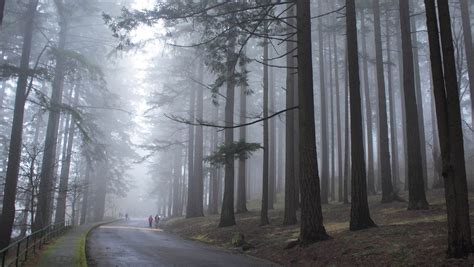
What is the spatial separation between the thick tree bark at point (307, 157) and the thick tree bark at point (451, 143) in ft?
14.1

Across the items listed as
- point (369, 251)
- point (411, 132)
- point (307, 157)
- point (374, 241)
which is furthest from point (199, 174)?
point (369, 251)

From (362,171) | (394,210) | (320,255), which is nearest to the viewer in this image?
(320,255)

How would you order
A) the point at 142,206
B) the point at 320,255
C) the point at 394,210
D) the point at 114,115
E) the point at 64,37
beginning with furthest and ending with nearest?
the point at 142,206, the point at 114,115, the point at 64,37, the point at 394,210, the point at 320,255

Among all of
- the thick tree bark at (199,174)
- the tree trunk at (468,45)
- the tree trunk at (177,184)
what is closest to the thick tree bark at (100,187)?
the tree trunk at (177,184)

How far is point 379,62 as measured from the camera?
746 inches

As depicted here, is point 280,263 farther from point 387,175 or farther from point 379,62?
point 379,62

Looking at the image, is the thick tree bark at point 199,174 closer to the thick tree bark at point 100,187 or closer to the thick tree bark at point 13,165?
the thick tree bark at point 13,165

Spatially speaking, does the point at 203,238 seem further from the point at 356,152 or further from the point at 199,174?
the point at 199,174

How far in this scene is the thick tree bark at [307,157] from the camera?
11609 mm

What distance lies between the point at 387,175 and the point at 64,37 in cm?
1984

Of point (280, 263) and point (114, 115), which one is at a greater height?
point (114, 115)

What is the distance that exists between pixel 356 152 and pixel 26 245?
9.94m

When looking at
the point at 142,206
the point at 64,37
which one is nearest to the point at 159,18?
the point at 64,37

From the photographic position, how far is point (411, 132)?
48.1ft
